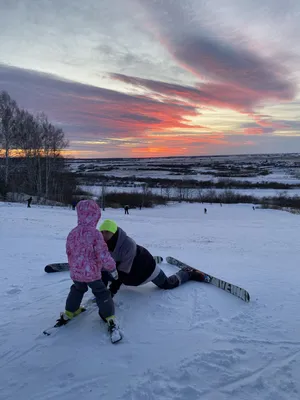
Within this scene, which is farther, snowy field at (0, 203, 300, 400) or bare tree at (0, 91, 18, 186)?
bare tree at (0, 91, 18, 186)

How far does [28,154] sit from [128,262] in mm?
36593

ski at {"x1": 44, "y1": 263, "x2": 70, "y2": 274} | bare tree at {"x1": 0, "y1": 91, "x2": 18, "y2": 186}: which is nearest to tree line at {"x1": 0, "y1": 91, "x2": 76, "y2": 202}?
bare tree at {"x1": 0, "y1": 91, "x2": 18, "y2": 186}

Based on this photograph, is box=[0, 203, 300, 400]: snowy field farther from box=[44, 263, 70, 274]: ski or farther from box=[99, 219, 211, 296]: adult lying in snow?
box=[44, 263, 70, 274]: ski

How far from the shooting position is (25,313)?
4.02 m

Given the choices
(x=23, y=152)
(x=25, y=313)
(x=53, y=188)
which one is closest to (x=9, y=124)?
(x=23, y=152)

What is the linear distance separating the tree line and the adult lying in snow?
1208 inches

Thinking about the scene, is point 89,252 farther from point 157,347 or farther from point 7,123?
point 7,123

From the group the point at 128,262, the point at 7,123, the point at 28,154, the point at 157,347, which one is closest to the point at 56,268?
the point at 128,262

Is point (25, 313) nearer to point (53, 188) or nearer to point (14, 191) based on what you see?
point (14, 191)

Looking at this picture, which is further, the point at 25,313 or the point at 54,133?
the point at 54,133

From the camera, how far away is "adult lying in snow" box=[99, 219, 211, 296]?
3.95 m

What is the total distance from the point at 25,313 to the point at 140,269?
5.52 ft

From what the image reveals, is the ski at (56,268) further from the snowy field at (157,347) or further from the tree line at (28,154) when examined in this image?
the tree line at (28,154)

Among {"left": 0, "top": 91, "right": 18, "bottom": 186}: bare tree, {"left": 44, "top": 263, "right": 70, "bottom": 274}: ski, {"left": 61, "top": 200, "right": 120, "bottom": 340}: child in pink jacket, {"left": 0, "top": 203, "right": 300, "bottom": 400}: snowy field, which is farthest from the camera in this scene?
{"left": 0, "top": 91, "right": 18, "bottom": 186}: bare tree
